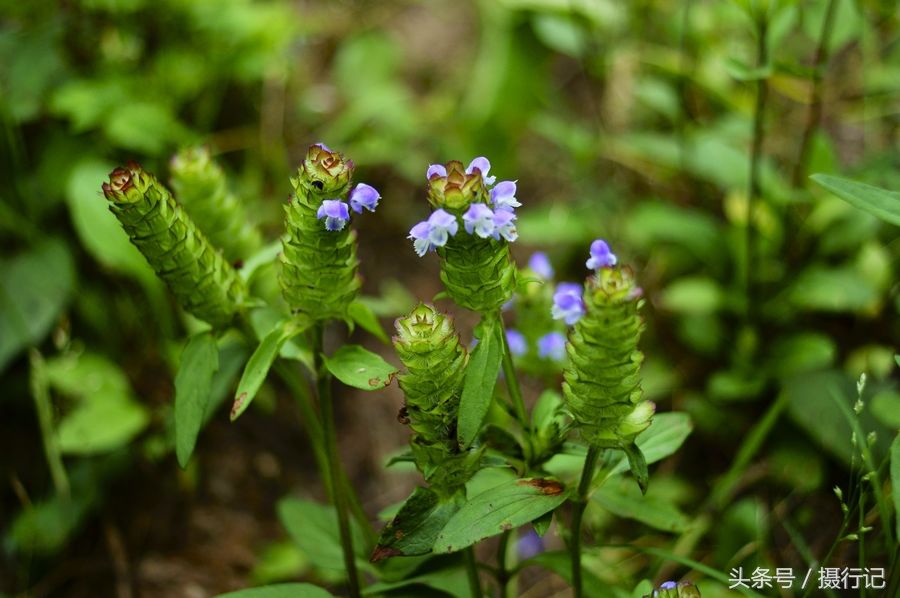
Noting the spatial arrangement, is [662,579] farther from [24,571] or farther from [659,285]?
[24,571]

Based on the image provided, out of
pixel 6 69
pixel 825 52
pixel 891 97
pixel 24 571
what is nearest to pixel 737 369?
pixel 825 52

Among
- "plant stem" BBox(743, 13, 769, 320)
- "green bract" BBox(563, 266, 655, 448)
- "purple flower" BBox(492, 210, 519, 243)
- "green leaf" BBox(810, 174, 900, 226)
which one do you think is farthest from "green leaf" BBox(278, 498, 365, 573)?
"plant stem" BBox(743, 13, 769, 320)

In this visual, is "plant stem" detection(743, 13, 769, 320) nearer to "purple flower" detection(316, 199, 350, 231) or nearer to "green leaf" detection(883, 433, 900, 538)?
"green leaf" detection(883, 433, 900, 538)

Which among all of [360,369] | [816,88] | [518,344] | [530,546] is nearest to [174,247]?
[360,369]

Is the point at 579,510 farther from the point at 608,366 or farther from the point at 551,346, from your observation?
the point at 551,346

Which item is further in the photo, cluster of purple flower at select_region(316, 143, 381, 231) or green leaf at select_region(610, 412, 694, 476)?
green leaf at select_region(610, 412, 694, 476)

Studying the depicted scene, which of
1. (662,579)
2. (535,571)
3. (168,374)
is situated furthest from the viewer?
(168,374)

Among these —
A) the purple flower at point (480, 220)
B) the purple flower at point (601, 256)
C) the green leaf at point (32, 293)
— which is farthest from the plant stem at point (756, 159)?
the green leaf at point (32, 293)
